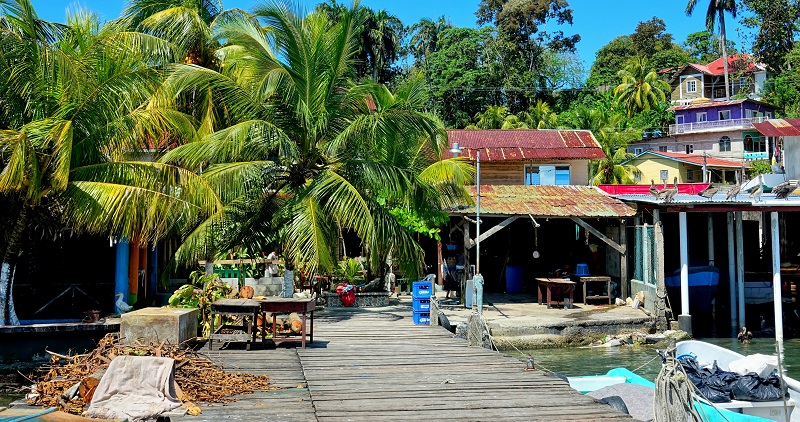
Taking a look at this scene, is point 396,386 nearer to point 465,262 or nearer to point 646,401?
point 646,401

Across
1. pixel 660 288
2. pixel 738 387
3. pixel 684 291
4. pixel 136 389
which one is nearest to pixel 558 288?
pixel 660 288

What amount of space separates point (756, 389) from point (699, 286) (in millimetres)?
10488

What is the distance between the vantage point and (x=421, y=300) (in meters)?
14.4

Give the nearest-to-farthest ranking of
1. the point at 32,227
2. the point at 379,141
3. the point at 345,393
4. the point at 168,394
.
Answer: the point at 168,394, the point at 345,393, the point at 32,227, the point at 379,141

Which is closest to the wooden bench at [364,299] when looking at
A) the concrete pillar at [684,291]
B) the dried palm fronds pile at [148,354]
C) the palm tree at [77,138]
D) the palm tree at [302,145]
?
the palm tree at [302,145]

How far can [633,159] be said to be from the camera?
44656mm

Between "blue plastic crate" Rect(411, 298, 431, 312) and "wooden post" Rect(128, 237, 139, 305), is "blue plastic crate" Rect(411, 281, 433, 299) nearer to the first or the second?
"blue plastic crate" Rect(411, 298, 431, 312)

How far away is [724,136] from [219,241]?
45457 millimetres

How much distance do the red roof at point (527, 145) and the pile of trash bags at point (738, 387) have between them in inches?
581

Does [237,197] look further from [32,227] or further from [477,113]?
[477,113]

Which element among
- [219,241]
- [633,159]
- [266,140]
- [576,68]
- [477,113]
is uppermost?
[576,68]

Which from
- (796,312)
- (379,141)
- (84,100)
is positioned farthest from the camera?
(796,312)

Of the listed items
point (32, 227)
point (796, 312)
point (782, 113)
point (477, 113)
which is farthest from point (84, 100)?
point (782, 113)

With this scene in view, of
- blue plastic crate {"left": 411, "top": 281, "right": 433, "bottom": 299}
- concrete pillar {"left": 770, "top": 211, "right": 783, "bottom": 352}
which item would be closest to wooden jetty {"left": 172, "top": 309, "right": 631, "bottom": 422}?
blue plastic crate {"left": 411, "top": 281, "right": 433, "bottom": 299}
